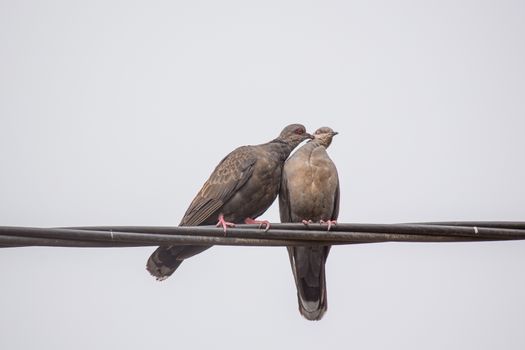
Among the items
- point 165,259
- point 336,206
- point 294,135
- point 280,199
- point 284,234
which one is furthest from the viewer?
point 294,135

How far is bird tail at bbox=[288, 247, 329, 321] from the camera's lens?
7.27 meters

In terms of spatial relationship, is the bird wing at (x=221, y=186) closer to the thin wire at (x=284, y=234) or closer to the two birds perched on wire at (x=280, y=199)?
the two birds perched on wire at (x=280, y=199)

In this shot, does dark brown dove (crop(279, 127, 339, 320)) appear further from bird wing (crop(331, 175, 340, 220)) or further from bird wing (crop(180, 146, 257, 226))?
bird wing (crop(180, 146, 257, 226))

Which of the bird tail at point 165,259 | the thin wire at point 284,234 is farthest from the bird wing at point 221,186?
the thin wire at point 284,234

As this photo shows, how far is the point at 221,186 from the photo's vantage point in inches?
298

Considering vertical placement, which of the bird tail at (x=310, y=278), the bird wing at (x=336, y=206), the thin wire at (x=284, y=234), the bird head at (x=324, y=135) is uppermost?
the bird head at (x=324, y=135)

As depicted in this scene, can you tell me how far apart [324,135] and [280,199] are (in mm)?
832

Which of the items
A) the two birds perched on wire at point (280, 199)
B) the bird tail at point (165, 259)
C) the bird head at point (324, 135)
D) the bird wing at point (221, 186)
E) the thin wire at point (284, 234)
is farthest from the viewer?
the bird head at point (324, 135)

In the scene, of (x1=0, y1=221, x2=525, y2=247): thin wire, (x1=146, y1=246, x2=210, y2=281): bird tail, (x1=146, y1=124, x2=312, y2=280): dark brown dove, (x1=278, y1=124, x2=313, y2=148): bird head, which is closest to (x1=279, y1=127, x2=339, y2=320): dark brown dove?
(x1=146, y1=124, x2=312, y2=280): dark brown dove

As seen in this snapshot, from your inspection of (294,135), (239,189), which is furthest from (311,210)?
(294,135)

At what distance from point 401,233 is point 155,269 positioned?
10.3ft

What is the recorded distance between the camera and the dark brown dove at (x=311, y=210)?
730cm

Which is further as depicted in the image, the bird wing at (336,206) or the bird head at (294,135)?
the bird head at (294,135)

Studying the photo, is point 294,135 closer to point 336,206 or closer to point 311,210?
point 336,206
